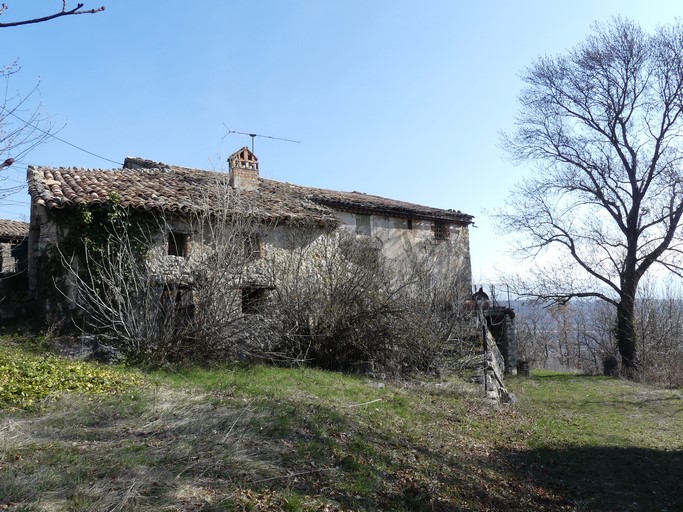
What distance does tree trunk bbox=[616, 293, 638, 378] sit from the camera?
75.7 ft

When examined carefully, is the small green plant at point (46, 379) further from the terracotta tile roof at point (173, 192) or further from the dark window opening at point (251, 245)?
the terracotta tile roof at point (173, 192)

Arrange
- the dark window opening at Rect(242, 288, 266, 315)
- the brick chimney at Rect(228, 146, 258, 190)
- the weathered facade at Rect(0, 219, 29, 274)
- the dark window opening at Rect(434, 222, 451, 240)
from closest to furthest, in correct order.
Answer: the dark window opening at Rect(242, 288, 266, 315) → the brick chimney at Rect(228, 146, 258, 190) → the weathered facade at Rect(0, 219, 29, 274) → the dark window opening at Rect(434, 222, 451, 240)

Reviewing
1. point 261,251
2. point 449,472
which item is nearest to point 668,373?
point 261,251

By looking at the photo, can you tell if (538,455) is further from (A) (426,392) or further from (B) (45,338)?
(B) (45,338)

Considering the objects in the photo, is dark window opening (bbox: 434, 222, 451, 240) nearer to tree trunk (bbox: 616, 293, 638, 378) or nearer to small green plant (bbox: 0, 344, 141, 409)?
tree trunk (bbox: 616, 293, 638, 378)

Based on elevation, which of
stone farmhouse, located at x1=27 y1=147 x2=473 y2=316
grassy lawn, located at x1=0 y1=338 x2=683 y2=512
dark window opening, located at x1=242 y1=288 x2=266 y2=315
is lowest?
grassy lawn, located at x1=0 y1=338 x2=683 y2=512

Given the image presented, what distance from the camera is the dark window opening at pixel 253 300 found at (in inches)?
537

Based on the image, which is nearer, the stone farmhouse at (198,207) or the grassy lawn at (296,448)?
the grassy lawn at (296,448)

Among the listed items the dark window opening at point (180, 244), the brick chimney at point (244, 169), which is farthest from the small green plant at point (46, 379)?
the brick chimney at point (244, 169)

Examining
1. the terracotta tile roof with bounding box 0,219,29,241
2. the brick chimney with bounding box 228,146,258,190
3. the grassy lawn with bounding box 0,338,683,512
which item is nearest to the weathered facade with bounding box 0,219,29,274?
the terracotta tile roof with bounding box 0,219,29,241

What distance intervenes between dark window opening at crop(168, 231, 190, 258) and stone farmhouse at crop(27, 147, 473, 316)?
1.0 inches

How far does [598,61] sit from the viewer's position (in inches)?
908

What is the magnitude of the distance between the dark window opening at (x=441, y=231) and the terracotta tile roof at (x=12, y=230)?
16369mm

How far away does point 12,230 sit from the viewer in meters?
24.1
